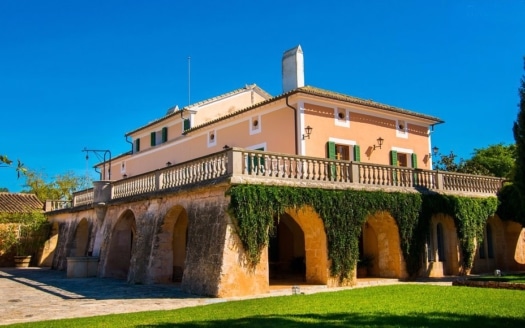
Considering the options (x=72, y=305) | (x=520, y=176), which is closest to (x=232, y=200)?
(x=72, y=305)

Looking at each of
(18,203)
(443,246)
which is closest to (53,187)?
(18,203)

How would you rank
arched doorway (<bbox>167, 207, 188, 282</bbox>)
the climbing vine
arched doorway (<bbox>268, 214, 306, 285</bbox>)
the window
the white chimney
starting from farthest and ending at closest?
the window
the white chimney
arched doorway (<bbox>268, 214, 306, 285</bbox>)
arched doorway (<bbox>167, 207, 188, 282</bbox>)
the climbing vine

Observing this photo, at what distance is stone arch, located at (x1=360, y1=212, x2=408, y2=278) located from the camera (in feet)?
61.7

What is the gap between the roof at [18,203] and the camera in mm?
35531

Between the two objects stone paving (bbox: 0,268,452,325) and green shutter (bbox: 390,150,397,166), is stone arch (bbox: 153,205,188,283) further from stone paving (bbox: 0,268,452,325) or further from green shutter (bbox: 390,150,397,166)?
green shutter (bbox: 390,150,397,166)

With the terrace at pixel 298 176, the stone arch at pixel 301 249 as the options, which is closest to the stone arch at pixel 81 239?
the terrace at pixel 298 176

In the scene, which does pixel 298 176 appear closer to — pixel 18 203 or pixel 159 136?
pixel 159 136

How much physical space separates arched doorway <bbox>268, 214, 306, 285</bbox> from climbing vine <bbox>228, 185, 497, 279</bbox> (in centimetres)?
355

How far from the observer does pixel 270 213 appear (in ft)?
50.8

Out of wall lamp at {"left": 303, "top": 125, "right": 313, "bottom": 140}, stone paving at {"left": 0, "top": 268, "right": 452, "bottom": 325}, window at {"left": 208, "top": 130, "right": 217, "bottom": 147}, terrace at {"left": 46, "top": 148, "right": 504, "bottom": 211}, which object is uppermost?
window at {"left": 208, "top": 130, "right": 217, "bottom": 147}

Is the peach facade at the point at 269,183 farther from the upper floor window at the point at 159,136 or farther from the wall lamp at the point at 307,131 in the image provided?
the upper floor window at the point at 159,136

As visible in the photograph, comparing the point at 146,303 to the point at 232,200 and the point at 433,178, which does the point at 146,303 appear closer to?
the point at 232,200

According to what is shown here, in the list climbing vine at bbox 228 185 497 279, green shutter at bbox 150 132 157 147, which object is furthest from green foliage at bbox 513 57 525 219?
green shutter at bbox 150 132 157 147

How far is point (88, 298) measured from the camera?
48.3ft
